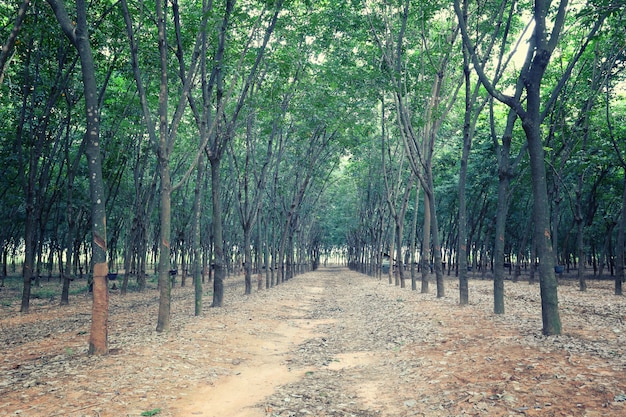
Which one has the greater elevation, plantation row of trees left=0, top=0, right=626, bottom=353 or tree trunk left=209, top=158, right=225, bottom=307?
plantation row of trees left=0, top=0, right=626, bottom=353

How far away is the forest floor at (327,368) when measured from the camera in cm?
621

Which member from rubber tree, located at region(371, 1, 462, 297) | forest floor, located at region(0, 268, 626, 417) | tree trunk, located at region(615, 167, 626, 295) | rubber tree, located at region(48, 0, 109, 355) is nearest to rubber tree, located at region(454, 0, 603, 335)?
forest floor, located at region(0, 268, 626, 417)

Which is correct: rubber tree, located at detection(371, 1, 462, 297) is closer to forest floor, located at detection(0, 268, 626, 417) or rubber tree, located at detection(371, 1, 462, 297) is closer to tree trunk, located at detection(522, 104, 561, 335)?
forest floor, located at detection(0, 268, 626, 417)

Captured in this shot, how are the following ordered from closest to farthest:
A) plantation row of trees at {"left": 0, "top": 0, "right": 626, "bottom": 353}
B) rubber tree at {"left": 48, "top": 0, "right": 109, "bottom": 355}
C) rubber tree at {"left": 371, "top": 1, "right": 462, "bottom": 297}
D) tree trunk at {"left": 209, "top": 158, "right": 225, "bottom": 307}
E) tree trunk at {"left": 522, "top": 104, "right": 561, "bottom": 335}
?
rubber tree at {"left": 48, "top": 0, "right": 109, "bottom": 355}, tree trunk at {"left": 522, "top": 104, "right": 561, "bottom": 335}, plantation row of trees at {"left": 0, "top": 0, "right": 626, "bottom": 353}, tree trunk at {"left": 209, "top": 158, "right": 225, "bottom": 307}, rubber tree at {"left": 371, "top": 1, "right": 462, "bottom": 297}

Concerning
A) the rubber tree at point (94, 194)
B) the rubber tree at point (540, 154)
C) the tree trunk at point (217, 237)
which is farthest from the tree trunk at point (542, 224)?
the tree trunk at point (217, 237)

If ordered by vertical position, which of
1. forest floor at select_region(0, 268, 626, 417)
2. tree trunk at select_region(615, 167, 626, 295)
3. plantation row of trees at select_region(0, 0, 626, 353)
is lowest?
forest floor at select_region(0, 268, 626, 417)

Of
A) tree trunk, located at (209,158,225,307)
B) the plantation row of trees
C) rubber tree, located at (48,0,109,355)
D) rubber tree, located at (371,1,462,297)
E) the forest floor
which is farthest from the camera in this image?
rubber tree, located at (371,1,462,297)

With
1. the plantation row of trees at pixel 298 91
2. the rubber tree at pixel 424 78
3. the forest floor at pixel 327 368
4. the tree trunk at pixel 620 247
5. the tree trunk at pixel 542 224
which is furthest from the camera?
the tree trunk at pixel 620 247

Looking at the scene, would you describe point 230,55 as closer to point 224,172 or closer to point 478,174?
point 224,172

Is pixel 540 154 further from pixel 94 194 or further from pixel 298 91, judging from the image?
pixel 298 91

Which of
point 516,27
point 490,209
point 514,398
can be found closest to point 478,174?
point 490,209

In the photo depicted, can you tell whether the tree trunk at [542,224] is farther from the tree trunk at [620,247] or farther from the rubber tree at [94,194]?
the tree trunk at [620,247]

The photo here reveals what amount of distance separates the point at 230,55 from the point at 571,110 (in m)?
17.1

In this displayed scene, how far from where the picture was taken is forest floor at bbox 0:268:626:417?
20.4 feet
